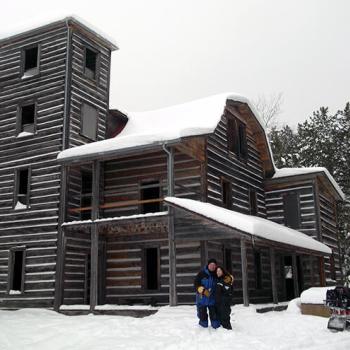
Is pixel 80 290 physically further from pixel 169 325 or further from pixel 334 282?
pixel 334 282

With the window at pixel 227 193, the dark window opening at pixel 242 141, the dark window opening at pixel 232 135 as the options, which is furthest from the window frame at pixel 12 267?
the dark window opening at pixel 242 141

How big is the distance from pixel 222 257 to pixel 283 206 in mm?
6755

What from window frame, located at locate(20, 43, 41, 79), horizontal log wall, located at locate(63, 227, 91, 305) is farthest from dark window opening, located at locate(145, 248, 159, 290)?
window frame, located at locate(20, 43, 41, 79)

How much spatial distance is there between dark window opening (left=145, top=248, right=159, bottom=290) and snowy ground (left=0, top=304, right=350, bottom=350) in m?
5.17

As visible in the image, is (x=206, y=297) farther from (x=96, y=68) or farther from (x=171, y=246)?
(x=96, y=68)

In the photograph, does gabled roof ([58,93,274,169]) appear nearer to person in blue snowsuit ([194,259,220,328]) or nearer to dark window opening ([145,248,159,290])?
dark window opening ([145,248,159,290])

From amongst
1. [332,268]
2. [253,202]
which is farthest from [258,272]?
[332,268]

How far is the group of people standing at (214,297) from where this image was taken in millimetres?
11031

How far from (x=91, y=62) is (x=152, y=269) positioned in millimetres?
10739

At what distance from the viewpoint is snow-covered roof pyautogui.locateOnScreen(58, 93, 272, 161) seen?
16655 millimetres

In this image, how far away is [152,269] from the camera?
63.5 feet

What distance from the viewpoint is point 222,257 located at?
19250mm

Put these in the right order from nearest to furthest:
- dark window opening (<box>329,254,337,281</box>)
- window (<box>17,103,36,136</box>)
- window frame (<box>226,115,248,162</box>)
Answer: window (<box>17,103,36,136</box>), window frame (<box>226,115,248,162</box>), dark window opening (<box>329,254,337,281</box>)

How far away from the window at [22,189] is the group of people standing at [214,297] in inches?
456
